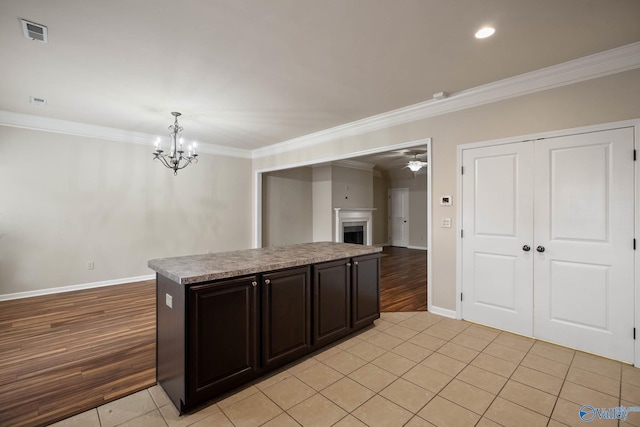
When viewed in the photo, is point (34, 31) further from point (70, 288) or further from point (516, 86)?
point (516, 86)

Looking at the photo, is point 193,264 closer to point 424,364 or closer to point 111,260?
point 424,364

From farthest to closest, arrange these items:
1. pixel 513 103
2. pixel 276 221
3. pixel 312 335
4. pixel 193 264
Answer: pixel 276 221 → pixel 513 103 → pixel 312 335 → pixel 193 264

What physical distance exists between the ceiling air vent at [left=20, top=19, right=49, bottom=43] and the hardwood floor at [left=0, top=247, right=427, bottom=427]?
2.84m

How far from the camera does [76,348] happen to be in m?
2.84

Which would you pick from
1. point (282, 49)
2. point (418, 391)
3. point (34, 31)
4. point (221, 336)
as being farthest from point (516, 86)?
point (34, 31)

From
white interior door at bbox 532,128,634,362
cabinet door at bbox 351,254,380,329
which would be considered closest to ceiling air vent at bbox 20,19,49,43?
cabinet door at bbox 351,254,380,329

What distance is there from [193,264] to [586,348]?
12.0 ft

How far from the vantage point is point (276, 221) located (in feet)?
24.7

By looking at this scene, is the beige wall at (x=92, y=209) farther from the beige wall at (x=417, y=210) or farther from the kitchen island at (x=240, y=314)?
the beige wall at (x=417, y=210)

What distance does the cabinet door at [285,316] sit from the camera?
224 cm

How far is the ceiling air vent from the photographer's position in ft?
7.34

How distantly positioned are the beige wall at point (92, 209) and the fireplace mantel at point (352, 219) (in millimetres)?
3059

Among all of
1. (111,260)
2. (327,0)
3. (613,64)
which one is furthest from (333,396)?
(111,260)

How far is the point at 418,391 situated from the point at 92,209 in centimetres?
563
